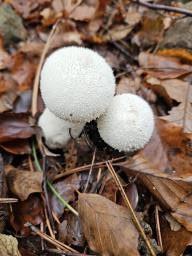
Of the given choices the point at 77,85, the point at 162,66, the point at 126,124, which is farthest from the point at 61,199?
the point at 162,66

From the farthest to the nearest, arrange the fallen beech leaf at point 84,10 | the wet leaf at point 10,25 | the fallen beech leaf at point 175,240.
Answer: the fallen beech leaf at point 84,10, the wet leaf at point 10,25, the fallen beech leaf at point 175,240

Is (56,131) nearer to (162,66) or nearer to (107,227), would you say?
(107,227)

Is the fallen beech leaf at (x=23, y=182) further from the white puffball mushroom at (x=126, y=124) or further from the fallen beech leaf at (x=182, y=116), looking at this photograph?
the fallen beech leaf at (x=182, y=116)

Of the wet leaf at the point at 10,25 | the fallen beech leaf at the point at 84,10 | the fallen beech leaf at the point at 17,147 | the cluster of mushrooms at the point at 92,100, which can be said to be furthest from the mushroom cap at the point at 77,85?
the fallen beech leaf at the point at 84,10

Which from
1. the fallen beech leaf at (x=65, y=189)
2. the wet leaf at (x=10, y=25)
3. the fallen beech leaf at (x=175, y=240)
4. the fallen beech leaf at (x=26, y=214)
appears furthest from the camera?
the wet leaf at (x=10, y=25)

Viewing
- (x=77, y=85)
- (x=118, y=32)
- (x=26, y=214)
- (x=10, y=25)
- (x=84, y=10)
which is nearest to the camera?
(x=77, y=85)

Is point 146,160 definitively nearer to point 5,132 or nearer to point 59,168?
point 59,168
